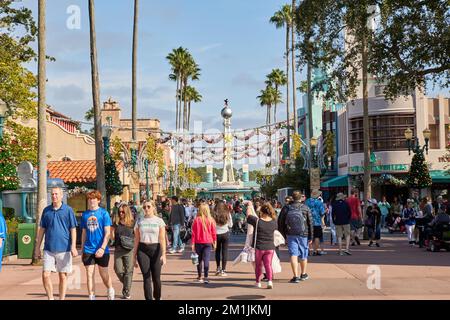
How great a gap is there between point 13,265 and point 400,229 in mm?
21511

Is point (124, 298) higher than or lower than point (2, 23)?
lower

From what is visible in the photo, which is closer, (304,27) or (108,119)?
(304,27)

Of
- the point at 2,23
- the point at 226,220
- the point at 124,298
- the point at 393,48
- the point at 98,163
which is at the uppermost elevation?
the point at 2,23

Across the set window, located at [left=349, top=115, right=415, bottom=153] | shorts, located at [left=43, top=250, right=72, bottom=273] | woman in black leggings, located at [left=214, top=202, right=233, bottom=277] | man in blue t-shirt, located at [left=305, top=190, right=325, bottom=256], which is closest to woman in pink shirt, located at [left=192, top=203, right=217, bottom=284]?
→ woman in black leggings, located at [left=214, top=202, right=233, bottom=277]

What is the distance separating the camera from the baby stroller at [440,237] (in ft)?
76.2

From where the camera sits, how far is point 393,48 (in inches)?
964

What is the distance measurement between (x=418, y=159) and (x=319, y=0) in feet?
41.6

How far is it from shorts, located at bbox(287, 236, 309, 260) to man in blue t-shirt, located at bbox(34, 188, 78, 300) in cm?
511

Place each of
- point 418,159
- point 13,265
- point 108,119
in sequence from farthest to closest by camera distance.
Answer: point 108,119 < point 418,159 < point 13,265

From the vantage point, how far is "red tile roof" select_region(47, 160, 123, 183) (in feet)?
129

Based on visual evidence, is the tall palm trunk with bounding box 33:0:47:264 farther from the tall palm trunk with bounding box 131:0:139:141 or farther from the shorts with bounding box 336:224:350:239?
the tall palm trunk with bounding box 131:0:139:141
